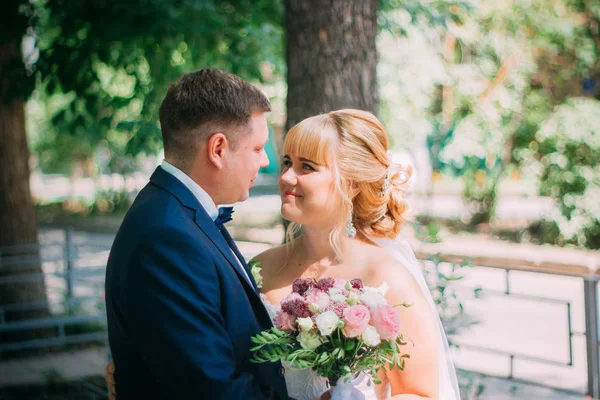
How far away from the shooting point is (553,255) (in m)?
13.6

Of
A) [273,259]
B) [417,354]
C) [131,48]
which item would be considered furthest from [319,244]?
[131,48]

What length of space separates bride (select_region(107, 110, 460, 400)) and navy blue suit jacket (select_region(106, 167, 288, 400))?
25.1 inches

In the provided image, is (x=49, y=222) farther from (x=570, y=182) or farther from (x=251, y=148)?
(x=251, y=148)

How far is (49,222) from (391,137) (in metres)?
15.1

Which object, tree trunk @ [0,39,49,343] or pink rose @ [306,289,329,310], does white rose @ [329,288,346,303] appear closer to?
pink rose @ [306,289,329,310]

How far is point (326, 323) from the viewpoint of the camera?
89.0 inches

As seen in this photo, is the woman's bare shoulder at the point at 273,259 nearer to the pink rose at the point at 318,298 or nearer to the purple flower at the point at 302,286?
the purple flower at the point at 302,286

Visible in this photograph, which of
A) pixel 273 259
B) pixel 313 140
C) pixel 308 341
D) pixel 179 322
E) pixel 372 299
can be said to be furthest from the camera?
pixel 273 259

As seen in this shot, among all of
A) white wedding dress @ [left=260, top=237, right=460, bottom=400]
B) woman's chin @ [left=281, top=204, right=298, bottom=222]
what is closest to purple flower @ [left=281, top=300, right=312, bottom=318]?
white wedding dress @ [left=260, top=237, right=460, bottom=400]

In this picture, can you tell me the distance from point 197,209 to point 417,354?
103 cm

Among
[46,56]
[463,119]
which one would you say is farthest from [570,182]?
[46,56]

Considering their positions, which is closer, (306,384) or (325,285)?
(325,285)

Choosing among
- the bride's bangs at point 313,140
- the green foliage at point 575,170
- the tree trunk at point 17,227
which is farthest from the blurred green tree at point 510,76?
the bride's bangs at point 313,140

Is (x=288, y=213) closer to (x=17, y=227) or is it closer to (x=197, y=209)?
(x=197, y=209)
